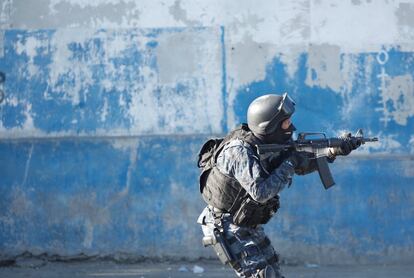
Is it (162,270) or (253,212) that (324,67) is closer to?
(162,270)

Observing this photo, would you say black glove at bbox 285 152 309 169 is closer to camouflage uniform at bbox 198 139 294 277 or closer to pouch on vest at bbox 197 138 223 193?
camouflage uniform at bbox 198 139 294 277

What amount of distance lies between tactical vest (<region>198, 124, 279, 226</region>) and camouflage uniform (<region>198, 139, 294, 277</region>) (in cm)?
5

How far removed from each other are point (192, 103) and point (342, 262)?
2.09m

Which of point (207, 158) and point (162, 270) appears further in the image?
point (162, 270)

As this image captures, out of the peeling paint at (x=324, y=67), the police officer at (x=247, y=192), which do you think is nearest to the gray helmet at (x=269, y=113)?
the police officer at (x=247, y=192)

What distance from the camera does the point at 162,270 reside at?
7934mm

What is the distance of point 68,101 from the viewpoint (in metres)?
8.13

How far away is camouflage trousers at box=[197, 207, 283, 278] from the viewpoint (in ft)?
17.5

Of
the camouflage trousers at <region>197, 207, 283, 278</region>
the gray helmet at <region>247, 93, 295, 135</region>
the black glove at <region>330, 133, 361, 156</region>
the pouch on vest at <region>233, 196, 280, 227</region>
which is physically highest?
the gray helmet at <region>247, 93, 295, 135</region>

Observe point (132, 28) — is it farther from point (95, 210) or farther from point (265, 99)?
point (265, 99)

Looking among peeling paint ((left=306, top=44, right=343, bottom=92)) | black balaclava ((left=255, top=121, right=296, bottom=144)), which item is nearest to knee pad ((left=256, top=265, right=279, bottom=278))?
black balaclava ((left=255, top=121, right=296, bottom=144))

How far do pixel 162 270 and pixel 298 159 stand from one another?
2936 millimetres

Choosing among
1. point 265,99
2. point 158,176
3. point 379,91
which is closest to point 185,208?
point 158,176

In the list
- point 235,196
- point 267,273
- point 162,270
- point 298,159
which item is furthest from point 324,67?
point 267,273
